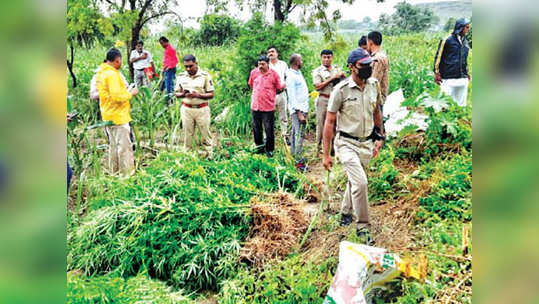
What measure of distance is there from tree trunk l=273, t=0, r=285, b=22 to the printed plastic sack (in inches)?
248

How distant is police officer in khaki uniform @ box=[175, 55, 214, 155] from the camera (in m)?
5.91

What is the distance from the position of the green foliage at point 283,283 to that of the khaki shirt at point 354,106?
3.76 ft

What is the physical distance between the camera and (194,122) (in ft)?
20.1

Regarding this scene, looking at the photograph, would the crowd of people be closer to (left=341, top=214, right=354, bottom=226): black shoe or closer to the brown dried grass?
(left=341, top=214, right=354, bottom=226): black shoe

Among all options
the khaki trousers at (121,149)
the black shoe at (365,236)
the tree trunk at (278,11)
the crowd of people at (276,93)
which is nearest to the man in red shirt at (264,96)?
the crowd of people at (276,93)

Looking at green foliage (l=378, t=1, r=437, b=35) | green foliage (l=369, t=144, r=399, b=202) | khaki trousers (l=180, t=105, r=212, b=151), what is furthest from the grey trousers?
green foliage (l=378, t=1, r=437, b=35)

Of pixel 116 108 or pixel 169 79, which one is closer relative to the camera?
pixel 116 108

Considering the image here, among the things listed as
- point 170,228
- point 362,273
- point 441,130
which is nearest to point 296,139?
point 441,130

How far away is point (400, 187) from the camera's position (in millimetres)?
4668

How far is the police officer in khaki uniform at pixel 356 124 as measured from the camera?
12.1ft

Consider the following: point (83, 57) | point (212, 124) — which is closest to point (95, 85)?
point (212, 124)

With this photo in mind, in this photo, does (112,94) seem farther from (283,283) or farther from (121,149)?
(283,283)

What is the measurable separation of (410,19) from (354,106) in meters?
16.5
